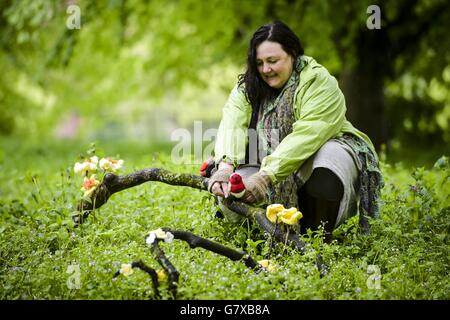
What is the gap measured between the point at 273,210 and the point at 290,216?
11 centimetres

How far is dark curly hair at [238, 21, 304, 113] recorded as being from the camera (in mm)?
4121

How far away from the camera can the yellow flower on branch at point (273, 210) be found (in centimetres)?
353

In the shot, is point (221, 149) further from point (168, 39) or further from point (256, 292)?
point (168, 39)

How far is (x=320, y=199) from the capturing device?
13.2 feet

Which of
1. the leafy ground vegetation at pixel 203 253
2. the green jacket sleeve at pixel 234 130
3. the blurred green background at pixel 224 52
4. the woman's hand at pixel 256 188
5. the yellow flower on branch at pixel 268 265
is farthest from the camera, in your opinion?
the blurred green background at pixel 224 52

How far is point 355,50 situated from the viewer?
380 inches

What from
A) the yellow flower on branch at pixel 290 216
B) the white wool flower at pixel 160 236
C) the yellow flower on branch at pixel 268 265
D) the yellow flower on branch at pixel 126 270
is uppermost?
the yellow flower on branch at pixel 290 216

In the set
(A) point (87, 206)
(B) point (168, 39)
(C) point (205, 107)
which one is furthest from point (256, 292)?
(C) point (205, 107)

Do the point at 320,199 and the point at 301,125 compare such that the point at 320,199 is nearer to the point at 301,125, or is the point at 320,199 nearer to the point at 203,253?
the point at 301,125

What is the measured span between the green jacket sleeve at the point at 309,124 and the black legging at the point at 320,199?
15 cm
